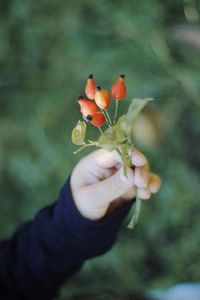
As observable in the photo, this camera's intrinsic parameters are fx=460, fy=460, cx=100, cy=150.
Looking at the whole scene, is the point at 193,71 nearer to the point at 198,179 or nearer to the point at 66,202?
the point at 198,179

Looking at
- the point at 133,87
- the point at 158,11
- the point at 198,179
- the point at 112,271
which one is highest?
the point at 158,11

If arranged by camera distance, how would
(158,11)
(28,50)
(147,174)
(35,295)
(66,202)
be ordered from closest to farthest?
(147,174)
(66,202)
(35,295)
(158,11)
(28,50)

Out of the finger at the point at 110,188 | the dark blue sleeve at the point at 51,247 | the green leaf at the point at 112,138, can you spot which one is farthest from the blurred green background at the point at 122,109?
the green leaf at the point at 112,138

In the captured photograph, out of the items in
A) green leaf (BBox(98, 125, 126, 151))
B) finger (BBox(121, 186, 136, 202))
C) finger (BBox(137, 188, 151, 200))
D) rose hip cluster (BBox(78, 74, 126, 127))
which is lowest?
finger (BBox(121, 186, 136, 202))

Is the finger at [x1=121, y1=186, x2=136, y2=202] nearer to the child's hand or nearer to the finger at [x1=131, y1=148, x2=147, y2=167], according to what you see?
the child's hand

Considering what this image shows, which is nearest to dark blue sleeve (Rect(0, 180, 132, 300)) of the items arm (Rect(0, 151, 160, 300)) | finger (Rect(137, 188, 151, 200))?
arm (Rect(0, 151, 160, 300))

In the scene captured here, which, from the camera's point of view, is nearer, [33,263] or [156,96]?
[33,263]

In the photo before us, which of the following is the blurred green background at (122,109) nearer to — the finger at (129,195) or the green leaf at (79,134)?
the finger at (129,195)

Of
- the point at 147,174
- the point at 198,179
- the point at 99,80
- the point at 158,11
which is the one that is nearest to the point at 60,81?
the point at 99,80
